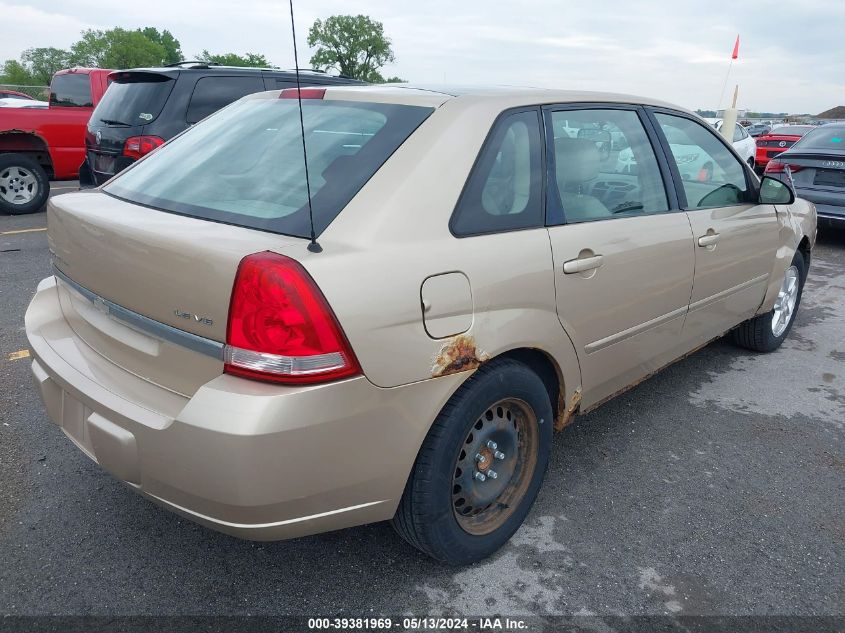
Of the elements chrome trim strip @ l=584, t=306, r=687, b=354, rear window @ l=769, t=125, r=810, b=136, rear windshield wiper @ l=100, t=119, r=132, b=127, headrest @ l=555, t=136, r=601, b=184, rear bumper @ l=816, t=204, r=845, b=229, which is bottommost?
rear bumper @ l=816, t=204, r=845, b=229

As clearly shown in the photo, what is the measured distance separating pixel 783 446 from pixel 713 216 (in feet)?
3.86

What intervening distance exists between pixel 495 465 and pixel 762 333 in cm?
288

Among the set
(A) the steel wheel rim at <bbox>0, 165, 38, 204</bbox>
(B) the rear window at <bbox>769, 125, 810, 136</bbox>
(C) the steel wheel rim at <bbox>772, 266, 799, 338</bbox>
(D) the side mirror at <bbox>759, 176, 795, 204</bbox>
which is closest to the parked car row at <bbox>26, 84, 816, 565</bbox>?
(D) the side mirror at <bbox>759, 176, 795, 204</bbox>

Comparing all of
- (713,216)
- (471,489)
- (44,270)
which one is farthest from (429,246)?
(44,270)

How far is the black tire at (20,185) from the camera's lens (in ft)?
28.5

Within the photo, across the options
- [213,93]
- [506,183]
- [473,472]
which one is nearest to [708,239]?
[506,183]

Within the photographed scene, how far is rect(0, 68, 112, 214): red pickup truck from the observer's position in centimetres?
861

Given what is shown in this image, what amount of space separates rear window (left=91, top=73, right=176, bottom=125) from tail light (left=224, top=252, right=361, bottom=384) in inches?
216

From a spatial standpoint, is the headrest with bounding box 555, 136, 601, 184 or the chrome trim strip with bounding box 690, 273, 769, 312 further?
the chrome trim strip with bounding box 690, 273, 769, 312

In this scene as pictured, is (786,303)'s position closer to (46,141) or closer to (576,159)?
(576,159)

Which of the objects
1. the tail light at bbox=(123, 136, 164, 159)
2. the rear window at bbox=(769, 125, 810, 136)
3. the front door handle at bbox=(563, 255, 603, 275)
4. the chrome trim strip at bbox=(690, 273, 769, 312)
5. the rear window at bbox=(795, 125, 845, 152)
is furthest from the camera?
the rear window at bbox=(769, 125, 810, 136)

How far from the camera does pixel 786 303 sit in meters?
4.60

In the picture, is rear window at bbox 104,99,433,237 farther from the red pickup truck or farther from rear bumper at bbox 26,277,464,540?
the red pickup truck

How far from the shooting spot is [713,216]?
10.9 ft
